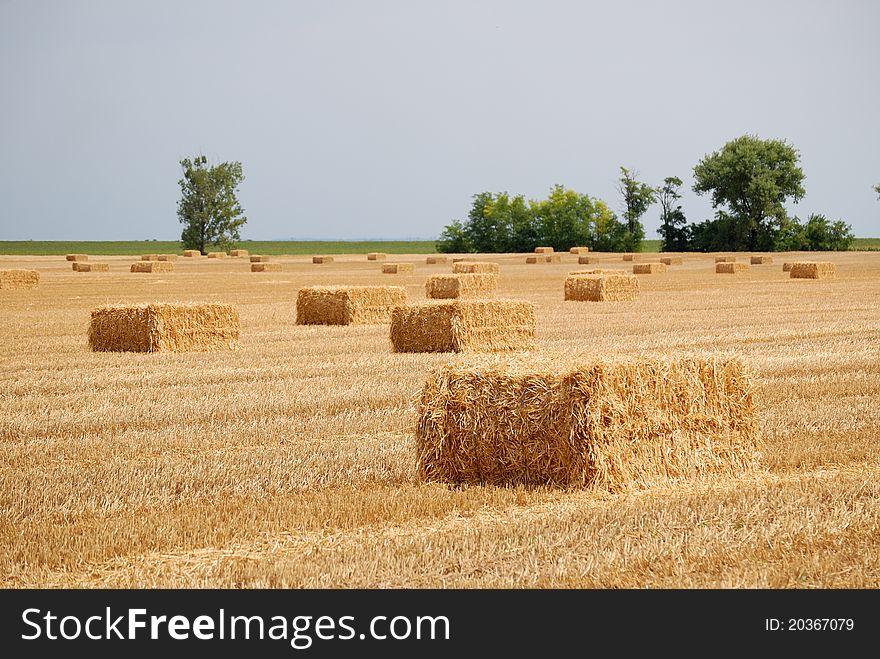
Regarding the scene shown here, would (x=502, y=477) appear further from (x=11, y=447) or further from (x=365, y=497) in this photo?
(x=11, y=447)

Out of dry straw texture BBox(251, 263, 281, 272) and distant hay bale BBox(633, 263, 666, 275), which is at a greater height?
dry straw texture BBox(251, 263, 281, 272)

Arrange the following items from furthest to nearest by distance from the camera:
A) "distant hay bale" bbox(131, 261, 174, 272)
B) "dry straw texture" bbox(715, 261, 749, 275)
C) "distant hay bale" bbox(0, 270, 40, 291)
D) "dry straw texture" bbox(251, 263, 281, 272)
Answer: "dry straw texture" bbox(251, 263, 281, 272), "distant hay bale" bbox(131, 261, 174, 272), "dry straw texture" bbox(715, 261, 749, 275), "distant hay bale" bbox(0, 270, 40, 291)

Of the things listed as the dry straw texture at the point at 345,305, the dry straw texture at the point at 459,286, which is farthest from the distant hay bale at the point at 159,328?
the dry straw texture at the point at 459,286

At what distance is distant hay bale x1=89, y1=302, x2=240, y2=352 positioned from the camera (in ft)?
57.9

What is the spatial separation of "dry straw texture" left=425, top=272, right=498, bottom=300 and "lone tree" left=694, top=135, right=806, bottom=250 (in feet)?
180

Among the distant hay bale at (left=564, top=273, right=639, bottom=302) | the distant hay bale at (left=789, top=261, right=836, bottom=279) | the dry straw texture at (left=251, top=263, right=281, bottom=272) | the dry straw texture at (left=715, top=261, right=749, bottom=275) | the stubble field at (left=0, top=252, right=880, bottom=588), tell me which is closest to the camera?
the stubble field at (left=0, top=252, right=880, bottom=588)

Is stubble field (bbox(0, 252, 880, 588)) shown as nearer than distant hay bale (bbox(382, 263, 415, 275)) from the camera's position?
Yes

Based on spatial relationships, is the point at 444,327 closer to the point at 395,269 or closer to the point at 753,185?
the point at 395,269

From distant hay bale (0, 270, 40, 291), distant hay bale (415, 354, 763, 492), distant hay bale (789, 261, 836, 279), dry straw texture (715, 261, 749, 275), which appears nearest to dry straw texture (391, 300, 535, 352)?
distant hay bale (415, 354, 763, 492)

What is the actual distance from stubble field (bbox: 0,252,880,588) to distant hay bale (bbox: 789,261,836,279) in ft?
90.5

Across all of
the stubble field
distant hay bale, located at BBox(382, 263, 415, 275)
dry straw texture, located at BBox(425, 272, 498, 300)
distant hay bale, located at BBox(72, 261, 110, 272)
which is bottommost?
the stubble field

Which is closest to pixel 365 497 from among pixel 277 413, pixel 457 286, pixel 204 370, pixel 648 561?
pixel 648 561

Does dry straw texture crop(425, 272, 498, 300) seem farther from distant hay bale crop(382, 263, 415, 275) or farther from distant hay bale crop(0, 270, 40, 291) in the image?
distant hay bale crop(382, 263, 415, 275)

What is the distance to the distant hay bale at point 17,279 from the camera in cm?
3712
